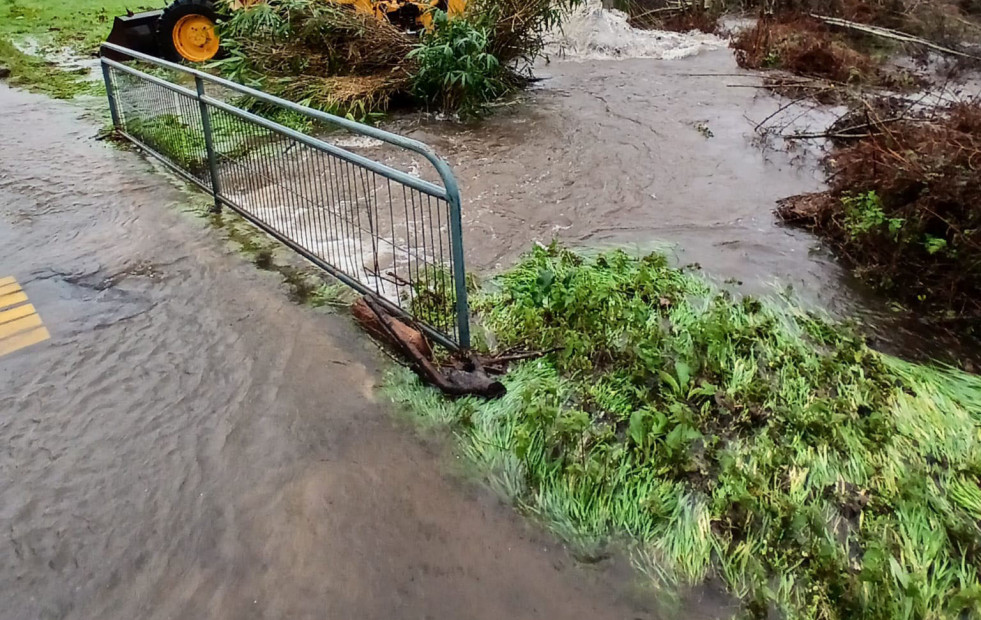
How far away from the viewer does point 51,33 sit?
14.0 m

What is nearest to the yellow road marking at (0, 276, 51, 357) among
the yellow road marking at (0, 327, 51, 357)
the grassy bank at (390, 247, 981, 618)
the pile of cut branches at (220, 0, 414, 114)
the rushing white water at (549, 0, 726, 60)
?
the yellow road marking at (0, 327, 51, 357)

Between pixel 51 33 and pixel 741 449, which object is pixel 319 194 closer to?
pixel 741 449

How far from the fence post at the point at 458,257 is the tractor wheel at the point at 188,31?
8.57 meters

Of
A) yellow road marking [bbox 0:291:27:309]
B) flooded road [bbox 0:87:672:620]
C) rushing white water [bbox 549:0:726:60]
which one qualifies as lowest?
flooded road [bbox 0:87:672:620]

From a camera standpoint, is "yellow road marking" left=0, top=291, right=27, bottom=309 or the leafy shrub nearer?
"yellow road marking" left=0, top=291, right=27, bottom=309

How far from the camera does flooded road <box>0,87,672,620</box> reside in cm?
253

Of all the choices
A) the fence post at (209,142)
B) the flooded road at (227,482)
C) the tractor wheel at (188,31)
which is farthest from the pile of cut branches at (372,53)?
the flooded road at (227,482)

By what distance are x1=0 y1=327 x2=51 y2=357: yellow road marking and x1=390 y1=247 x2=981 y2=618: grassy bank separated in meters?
2.10

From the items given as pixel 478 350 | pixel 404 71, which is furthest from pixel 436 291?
pixel 404 71

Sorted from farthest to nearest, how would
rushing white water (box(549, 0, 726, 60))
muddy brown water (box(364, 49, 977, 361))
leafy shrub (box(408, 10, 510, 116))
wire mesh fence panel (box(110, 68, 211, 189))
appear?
rushing white water (box(549, 0, 726, 60)), leafy shrub (box(408, 10, 510, 116)), wire mesh fence panel (box(110, 68, 211, 189)), muddy brown water (box(364, 49, 977, 361))

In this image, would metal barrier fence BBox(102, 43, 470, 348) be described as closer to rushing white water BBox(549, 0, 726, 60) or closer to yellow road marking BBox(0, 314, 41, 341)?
yellow road marking BBox(0, 314, 41, 341)

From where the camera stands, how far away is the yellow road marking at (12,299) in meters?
4.41

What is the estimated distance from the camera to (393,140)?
3340 mm

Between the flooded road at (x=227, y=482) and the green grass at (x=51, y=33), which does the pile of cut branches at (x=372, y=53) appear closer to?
the green grass at (x=51, y=33)
